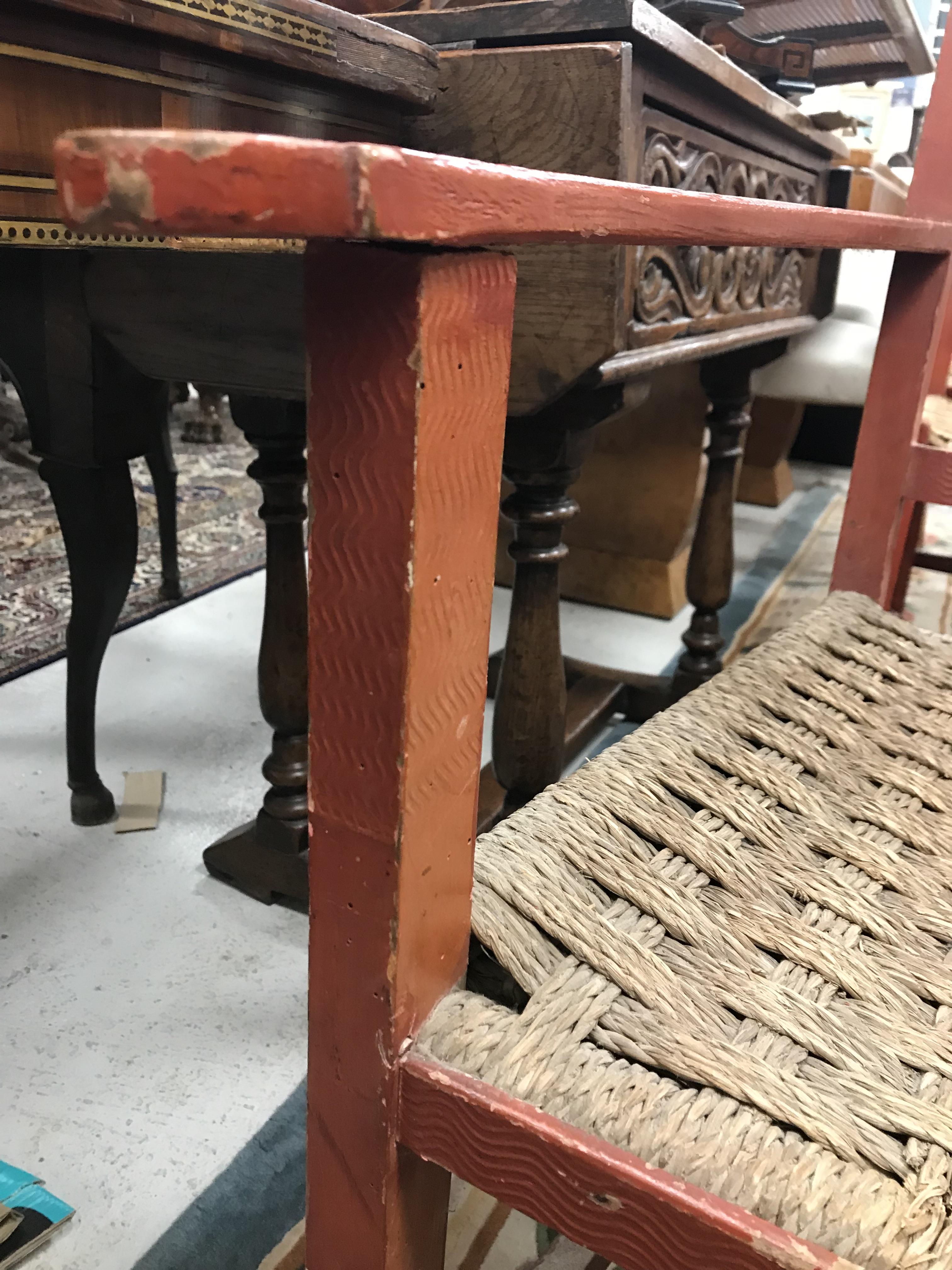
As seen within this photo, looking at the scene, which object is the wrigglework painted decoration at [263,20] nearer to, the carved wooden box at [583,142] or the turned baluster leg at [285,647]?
the carved wooden box at [583,142]

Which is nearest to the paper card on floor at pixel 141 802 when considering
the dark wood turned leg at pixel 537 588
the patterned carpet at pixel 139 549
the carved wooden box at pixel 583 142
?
the patterned carpet at pixel 139 549

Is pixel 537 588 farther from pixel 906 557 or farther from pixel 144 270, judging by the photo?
pixel 906 557

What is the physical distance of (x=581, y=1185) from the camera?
0.36 meters

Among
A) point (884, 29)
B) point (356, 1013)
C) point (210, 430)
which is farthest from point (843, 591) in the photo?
→ point (210, 430)

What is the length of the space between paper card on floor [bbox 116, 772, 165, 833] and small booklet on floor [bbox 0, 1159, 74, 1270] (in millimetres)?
504

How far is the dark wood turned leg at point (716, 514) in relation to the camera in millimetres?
1495

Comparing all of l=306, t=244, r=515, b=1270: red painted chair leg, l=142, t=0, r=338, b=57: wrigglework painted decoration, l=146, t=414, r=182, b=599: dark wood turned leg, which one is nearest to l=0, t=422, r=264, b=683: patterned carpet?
l=146, t=414, r=182, b=599: dark wood turned leg

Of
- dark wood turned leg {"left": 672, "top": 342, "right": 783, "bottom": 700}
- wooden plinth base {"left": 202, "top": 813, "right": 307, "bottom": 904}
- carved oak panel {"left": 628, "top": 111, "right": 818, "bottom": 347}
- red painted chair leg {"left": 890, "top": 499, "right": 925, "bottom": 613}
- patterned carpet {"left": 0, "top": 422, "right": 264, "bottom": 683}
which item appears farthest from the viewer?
patterned carpet {"left": 0, "top": 422, "right": 264, "bottom": 683}

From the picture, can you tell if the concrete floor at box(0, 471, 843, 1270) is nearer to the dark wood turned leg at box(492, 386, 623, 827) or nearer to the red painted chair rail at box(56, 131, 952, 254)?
the dark wood turned leg at box(492, 386, 623, 827)

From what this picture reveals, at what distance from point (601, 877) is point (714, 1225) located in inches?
6.7

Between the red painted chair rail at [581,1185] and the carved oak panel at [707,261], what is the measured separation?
1.99 ft

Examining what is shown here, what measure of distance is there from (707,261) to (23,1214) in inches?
39.0

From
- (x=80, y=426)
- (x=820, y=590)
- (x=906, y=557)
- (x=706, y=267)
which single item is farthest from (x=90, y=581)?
(x=820, y=590)

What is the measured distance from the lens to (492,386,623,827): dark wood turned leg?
0.90 metres
